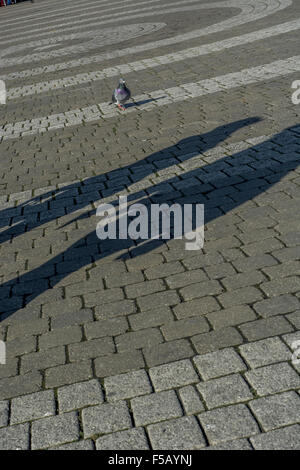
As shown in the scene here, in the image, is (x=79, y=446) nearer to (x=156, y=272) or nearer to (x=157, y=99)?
(x=156, y=272)

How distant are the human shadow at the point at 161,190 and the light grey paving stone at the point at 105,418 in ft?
5.26

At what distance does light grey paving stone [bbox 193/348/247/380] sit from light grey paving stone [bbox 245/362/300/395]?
0.38 feet

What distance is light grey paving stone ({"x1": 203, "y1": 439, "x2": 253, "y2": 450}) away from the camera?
304 centimetres

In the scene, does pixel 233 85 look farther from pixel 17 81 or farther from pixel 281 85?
pixel 17 81

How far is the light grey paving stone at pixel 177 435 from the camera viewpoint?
122 inches

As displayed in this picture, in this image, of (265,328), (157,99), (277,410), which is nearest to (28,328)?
(265,328)

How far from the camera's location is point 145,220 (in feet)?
19.3

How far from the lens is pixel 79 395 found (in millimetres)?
3600

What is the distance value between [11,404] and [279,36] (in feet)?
40.7

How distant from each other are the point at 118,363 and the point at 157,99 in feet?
24.0

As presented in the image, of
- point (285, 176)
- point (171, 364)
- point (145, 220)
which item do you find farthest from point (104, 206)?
point (171, 364)

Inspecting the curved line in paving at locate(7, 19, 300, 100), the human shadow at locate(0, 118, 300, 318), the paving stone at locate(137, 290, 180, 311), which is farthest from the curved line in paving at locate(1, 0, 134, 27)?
the paving stone at locate(137, 290, 180, 311)

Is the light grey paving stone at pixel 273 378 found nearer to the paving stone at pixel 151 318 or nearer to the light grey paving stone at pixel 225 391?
the light grey paving stone at pixel 225 391
